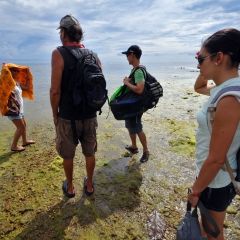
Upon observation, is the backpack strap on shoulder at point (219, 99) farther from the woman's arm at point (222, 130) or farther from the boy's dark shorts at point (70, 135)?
the boy's dark shorts at point (70, 135)

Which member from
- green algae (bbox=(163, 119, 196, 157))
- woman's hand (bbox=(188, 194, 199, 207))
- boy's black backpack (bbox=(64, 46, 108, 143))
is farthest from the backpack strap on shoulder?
Result: green algae (bbox=(163, 119, 196, 157))

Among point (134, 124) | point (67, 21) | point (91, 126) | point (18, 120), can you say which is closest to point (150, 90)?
point (134, 124)

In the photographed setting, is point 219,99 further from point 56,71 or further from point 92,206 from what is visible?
point 92,206

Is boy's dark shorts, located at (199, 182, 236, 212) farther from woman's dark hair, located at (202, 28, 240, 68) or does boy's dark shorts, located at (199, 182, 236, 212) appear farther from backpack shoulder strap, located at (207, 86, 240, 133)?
woman's dark hair, located at (202, 28, 240, 68)

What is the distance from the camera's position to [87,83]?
2805 mm

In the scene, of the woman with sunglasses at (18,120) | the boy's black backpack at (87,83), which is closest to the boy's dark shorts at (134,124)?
the boy's black backpack at (87,83)

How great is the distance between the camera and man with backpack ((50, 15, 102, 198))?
279cm

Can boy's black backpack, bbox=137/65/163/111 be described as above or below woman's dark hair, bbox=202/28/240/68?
below

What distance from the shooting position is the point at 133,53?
4.30m

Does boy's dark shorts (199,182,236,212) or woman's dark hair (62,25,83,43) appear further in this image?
woman's dark hair (62,25,83,43)

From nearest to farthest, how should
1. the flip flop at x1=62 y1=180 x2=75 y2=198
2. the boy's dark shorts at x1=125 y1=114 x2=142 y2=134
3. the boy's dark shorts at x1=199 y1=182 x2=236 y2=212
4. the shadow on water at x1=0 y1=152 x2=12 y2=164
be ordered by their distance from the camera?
the boy's dark shorts at x1=199 y1=182 x2=236 y2=212
the flip flop at x1=62 y1=180 x2=75 y2=198
the boy's dark shorts at x1=125 y1=114 x2=142 y2=134
the shadow on water at x1=0 y1=152 x2=12 y2=164

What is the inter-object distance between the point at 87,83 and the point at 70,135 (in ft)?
3.01

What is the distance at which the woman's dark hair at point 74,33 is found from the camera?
286 centimetres

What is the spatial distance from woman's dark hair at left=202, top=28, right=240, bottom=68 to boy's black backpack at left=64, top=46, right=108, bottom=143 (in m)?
1.68
